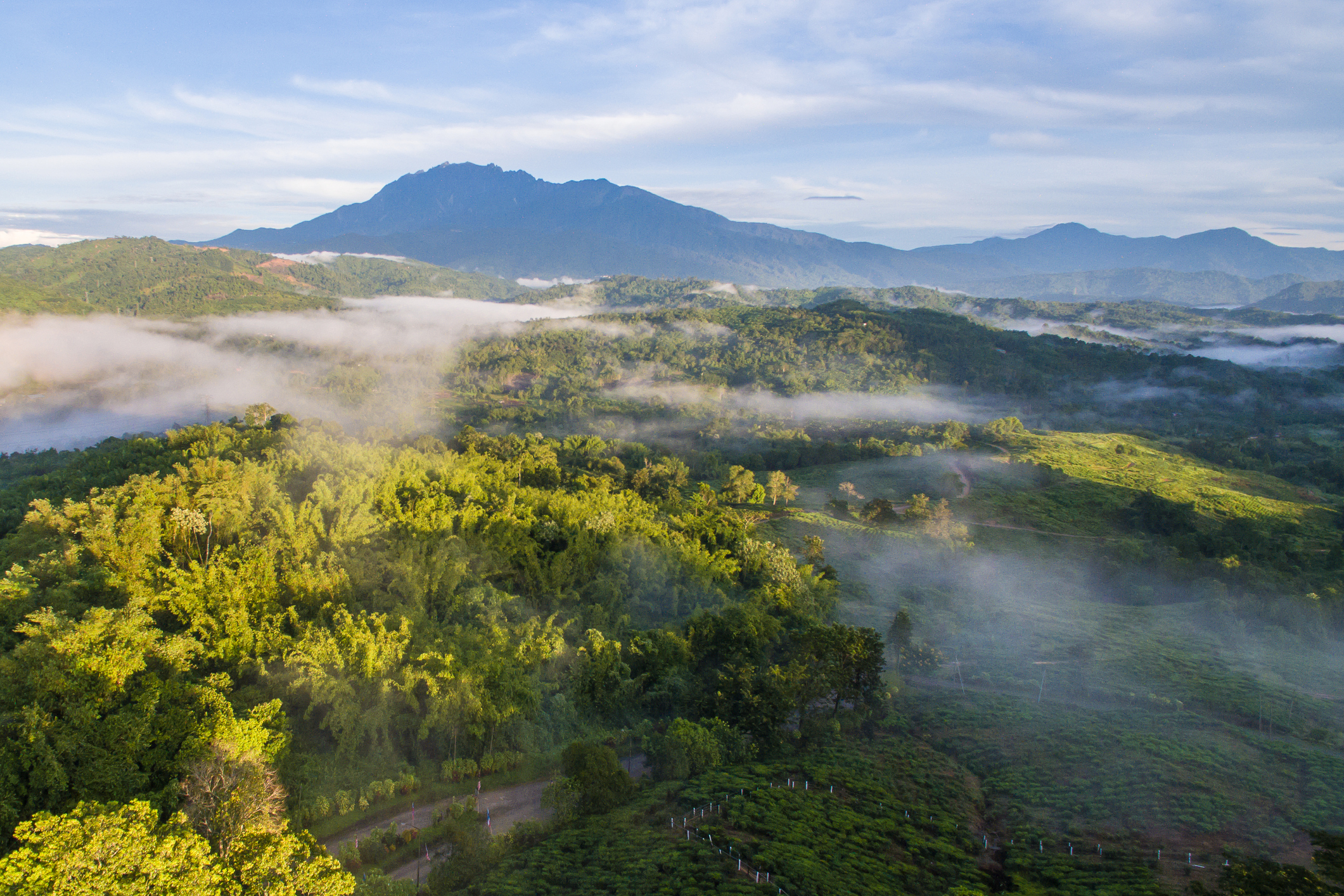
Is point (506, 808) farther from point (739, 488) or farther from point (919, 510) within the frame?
point (919, 510)

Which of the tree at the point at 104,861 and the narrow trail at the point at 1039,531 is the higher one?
the tree at the point at 104,861

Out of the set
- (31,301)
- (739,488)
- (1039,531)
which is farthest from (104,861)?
(31,301)

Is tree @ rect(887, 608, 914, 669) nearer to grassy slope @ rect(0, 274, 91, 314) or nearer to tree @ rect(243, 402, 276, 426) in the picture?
tree @ rect(243, 402, 276, 426)

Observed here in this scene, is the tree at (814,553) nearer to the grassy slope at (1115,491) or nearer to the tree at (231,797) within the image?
the grassy slope at (1115,491)

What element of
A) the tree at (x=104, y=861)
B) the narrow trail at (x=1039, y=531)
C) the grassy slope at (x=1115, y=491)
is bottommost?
the narrow trail at (x=1039, y=531)

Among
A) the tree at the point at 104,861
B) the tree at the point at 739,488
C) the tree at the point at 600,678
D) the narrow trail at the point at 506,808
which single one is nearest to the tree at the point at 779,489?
the tree at the point at 739,488

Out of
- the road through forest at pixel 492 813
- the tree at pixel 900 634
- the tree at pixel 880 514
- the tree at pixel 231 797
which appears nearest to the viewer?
the tree at pixel 231 797
